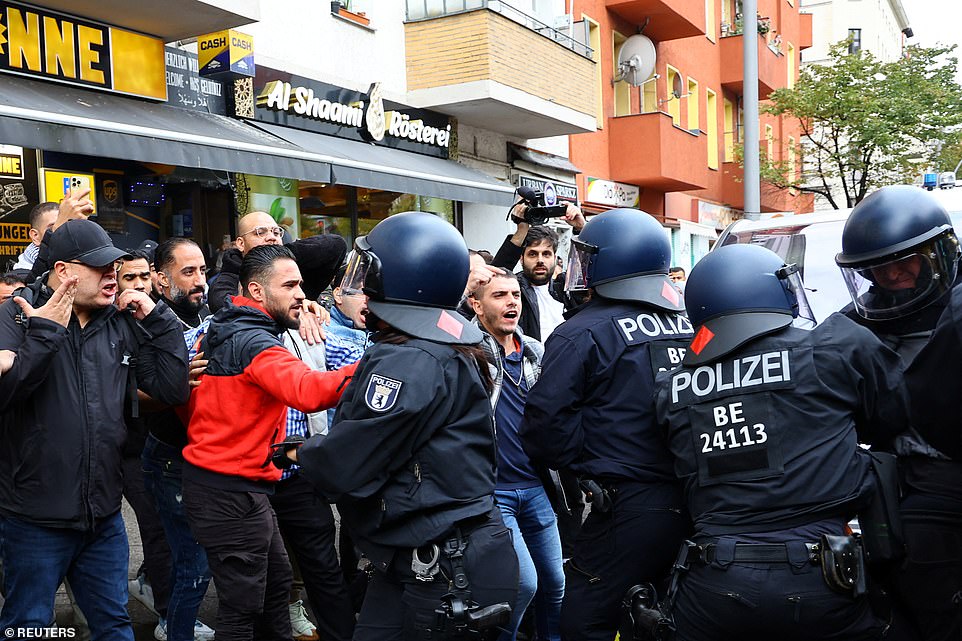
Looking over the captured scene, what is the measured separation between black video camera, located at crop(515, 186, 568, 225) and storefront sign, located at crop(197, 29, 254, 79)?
4852 mm

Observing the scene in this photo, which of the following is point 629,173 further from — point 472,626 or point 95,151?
point 472,626

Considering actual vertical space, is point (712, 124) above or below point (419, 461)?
above

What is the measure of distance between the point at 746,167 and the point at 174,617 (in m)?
11.2

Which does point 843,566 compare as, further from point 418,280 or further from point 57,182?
point 57,182

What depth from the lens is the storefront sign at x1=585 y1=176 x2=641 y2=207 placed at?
54.7ft

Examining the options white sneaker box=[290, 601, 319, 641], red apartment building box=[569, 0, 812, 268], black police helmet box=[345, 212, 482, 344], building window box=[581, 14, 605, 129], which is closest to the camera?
black police helmet box=[345, 212, 482, 344]

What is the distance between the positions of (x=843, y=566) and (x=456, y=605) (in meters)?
1.12

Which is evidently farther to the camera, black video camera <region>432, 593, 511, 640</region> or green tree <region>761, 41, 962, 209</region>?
green tree <region>761, 41, 962, 209</region>

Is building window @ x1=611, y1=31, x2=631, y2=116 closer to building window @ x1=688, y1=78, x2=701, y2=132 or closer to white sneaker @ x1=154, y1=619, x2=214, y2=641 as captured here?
building window @ x1=688, y1=78, x2=701, y2=132

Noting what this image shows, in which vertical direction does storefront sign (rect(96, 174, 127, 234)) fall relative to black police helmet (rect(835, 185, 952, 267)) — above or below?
above

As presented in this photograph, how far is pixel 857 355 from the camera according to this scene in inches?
109

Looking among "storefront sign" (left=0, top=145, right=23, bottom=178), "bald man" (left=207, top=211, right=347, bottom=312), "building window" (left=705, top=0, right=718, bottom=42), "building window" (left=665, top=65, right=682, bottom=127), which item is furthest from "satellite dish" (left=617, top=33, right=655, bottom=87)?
"bald man" (left=207, top=211, right=347, bottom=312)

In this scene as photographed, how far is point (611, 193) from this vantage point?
17312mm
